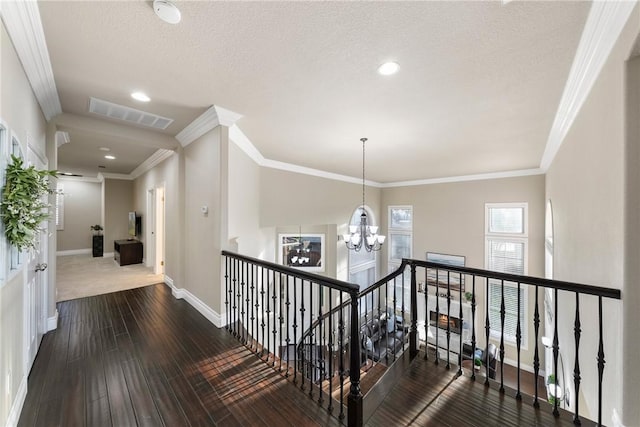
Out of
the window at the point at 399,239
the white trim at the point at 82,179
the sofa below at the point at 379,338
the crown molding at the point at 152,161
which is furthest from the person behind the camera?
the window at the point at 399,239

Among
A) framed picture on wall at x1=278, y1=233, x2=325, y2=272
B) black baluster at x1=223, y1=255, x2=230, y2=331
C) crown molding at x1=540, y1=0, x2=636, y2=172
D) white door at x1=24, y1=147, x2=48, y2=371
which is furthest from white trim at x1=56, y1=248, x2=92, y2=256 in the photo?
crown molding at x1=540, y1=0, x2=636, y2=172

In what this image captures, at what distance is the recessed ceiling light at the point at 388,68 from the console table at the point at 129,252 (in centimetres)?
763

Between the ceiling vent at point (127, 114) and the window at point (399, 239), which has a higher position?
the ceiling vent at point (127, 114)

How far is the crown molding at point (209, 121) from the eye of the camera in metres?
3.03

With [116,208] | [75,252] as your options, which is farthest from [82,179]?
[75,252]

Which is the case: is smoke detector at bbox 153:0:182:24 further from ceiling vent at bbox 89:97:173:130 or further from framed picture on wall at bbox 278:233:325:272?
framed picture on wall at bbox 278:233:325:272

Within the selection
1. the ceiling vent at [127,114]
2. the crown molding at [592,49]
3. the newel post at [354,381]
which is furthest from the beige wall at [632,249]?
the ceiling vent at [127,114]

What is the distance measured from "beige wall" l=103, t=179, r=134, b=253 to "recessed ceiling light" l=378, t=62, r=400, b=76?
30.0ft

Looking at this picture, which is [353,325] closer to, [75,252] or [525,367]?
[525,367]

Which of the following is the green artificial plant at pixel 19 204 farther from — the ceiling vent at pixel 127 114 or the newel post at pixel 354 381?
the newel post at pixel 354 381

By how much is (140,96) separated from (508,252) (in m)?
8.19

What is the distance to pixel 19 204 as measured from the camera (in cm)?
153

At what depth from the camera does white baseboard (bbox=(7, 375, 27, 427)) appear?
1.61 meters

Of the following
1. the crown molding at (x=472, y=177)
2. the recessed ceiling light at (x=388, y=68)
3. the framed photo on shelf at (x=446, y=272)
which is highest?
the recessed ceiling light at (x=388, y=68)
